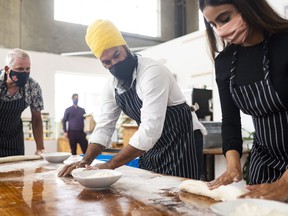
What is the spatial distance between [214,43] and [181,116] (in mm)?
494

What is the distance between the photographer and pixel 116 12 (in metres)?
9.15

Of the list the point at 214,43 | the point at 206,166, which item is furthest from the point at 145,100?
the point at 206,166

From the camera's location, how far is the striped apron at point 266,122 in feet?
4.25

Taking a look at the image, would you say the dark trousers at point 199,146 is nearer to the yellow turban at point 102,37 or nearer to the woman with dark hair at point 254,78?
the woman with dark hair at point 254,78

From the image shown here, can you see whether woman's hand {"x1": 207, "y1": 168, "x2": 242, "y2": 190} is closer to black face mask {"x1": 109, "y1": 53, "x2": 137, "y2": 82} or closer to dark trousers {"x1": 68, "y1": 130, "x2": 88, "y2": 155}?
black face mask {"x1": 109, "y1": 53, "x2": 137, "y2": 82}

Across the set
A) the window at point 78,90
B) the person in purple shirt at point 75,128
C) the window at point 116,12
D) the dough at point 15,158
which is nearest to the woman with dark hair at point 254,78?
the dough at point 15,158

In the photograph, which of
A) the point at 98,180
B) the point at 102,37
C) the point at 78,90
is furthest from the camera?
the point at 78,90

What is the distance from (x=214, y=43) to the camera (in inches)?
59.1

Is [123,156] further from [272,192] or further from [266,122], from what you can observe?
[272,192]

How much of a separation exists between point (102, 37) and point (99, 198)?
0.90 meters

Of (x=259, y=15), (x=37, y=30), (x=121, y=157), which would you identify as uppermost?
(x=37, y=30)

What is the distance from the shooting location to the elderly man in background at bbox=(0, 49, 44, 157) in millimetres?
2398

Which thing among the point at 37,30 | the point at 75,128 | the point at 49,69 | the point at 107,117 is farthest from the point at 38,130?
the point at 37,30

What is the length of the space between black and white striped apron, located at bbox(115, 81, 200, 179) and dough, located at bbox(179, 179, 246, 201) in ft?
1.87
